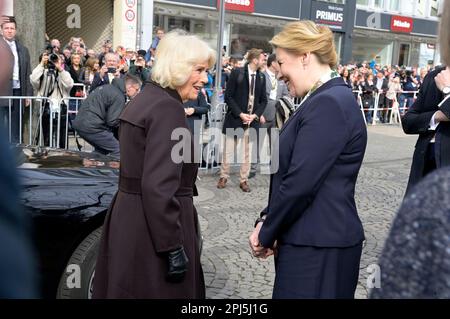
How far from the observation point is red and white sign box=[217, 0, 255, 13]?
77.7 feet

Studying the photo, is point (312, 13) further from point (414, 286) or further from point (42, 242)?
point (414, 286)

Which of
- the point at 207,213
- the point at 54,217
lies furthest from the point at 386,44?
the point at 54,217

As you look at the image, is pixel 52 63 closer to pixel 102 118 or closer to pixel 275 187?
pixel 102 118

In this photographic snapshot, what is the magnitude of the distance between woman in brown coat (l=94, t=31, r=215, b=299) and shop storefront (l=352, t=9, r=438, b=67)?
2972 centimetres

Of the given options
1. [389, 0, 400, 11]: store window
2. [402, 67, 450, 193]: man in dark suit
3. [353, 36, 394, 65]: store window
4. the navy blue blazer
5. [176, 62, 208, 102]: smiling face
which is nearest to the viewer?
the navy blue blazer

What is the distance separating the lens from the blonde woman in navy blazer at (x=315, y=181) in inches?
98.1

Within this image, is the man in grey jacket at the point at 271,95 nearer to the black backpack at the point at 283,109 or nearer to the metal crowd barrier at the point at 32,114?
the black backpack at the point at 283,109

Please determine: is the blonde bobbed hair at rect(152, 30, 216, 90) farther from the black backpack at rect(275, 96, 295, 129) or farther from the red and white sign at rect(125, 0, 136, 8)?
the red and white sign at rect(125, 0, 136, 8)

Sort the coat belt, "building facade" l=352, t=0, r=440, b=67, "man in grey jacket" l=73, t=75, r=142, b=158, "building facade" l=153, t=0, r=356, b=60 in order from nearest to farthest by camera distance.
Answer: the coat belt, "man in grey jacket" l=73, t=75, r=142, b=158, "building facade" l=153, t=0, r=356, b=60, "building facade" l=352, t=0, r=440, b=67

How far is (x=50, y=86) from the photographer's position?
28.8 ft

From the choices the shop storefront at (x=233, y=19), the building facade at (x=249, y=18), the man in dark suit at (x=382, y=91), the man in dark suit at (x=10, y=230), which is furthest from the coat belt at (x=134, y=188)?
the shop storefront at (x=233, y=19)

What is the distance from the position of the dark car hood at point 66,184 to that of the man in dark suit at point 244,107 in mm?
4193

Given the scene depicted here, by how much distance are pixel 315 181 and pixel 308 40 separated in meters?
0.65

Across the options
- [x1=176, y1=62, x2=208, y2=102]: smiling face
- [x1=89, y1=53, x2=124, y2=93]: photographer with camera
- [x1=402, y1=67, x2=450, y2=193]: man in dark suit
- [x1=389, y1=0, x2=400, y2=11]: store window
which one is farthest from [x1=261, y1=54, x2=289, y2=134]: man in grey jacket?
[x1=389, y1=0, x2=400, y2=11]: store window
